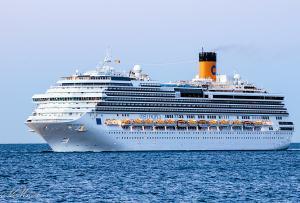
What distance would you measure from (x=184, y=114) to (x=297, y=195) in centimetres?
6167

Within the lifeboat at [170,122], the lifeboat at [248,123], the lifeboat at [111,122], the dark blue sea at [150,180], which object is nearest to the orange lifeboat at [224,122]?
the lifeboat at [248,123]

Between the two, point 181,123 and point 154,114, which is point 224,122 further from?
point 154,114

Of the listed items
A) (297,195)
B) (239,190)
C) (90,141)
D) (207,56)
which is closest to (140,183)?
(239,190)

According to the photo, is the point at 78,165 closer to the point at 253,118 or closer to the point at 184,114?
the point at 184,114

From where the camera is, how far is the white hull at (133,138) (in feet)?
353

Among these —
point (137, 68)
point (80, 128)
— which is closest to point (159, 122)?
point (137, 68)

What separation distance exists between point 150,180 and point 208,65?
223 ft

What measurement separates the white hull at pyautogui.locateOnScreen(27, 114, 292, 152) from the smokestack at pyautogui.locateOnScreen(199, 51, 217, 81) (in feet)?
41.1

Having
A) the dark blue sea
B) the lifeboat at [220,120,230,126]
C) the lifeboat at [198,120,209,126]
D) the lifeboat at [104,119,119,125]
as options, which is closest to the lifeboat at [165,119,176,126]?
the lifeboat at [198,120,209,126]

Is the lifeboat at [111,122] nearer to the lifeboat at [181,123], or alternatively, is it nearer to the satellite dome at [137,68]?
the lifeboat at [181,123]

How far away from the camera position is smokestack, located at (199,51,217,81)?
133500 mm

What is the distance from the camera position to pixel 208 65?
134 meters

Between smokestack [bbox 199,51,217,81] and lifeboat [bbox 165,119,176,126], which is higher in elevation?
smokestack [bbox 199,51,217,81]

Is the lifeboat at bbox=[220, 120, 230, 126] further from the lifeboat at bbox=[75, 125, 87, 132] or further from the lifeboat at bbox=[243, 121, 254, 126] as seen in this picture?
the lifeboat at bbox=[75, 125, 87, 132]
